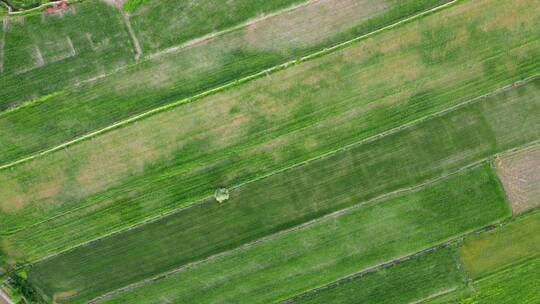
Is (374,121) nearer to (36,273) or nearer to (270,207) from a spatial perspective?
(270,207)

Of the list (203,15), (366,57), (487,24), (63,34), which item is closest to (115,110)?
(63,34)

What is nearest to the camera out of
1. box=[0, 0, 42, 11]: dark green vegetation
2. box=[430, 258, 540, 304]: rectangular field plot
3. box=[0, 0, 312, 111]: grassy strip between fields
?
box=[0, 0, 42, 11]: dark green vegetation

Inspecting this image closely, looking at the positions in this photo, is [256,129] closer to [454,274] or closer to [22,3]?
[22,3]

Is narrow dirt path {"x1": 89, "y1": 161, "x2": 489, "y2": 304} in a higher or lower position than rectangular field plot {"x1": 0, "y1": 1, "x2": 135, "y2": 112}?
lower

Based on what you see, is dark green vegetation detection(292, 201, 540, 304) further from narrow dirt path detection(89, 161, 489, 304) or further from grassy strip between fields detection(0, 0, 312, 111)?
grassy strip between fields detection(0, 0, 312, 111)

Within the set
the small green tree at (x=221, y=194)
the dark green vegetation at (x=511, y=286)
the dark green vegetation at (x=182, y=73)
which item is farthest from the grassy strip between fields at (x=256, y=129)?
the dark green vegetation at (x=511, y=286)

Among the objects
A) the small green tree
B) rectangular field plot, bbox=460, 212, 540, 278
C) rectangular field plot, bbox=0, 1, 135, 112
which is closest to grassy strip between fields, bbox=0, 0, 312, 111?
rectangular field plot, bbox=0, 1, 135, 112

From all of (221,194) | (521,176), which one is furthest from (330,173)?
(521,176)
